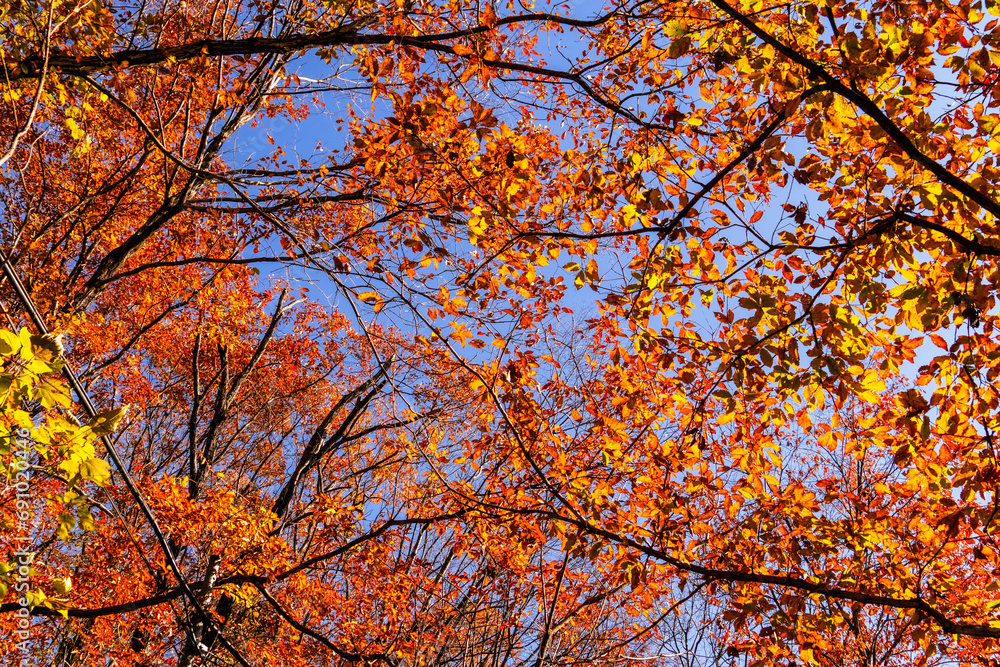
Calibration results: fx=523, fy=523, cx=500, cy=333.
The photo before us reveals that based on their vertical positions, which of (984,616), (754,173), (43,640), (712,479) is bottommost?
(43,640)

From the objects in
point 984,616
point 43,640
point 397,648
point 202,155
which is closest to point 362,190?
point 202,155

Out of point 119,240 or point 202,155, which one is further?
point 119,240

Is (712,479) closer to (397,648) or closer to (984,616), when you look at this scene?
(984,616)

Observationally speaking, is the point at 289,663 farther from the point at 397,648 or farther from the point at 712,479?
the point at 712,479

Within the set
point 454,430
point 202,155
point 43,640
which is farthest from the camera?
point 454,430

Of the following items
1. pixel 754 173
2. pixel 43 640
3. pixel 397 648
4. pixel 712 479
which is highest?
pixel 754 173

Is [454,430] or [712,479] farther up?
[454,430]

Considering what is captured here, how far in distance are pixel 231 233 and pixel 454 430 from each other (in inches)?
223

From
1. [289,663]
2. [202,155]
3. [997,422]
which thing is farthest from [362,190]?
[289,663]

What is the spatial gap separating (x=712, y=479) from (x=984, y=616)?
2401mm

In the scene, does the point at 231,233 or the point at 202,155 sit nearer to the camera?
the point at 202,155

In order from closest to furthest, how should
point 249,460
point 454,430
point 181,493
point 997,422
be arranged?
1. point 997,422
2. point 181,493
3. point 454,430
4. point 249,460

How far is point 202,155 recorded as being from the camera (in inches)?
288

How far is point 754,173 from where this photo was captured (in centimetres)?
358
